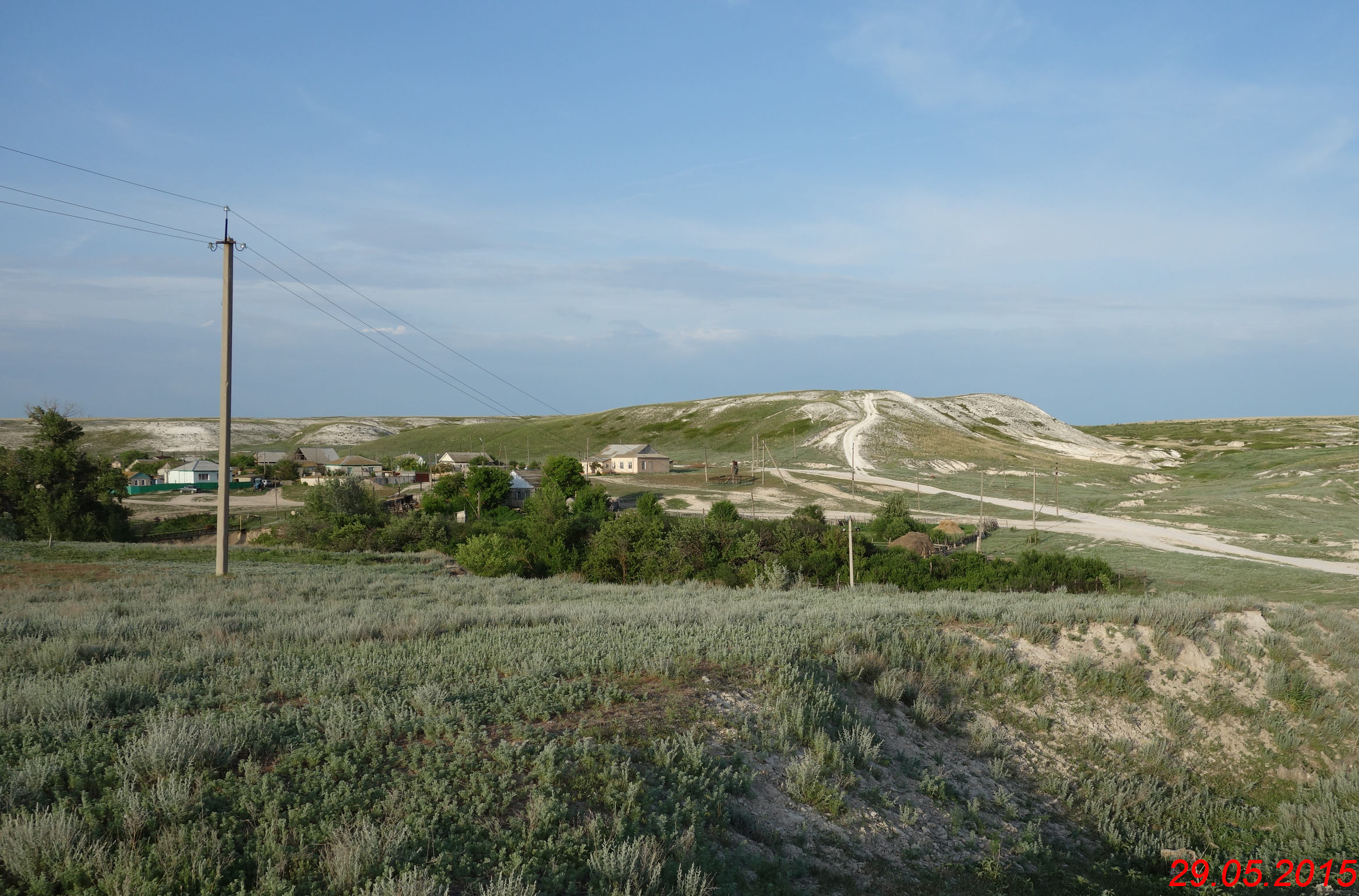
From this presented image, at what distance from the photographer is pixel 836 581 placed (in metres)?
36.1

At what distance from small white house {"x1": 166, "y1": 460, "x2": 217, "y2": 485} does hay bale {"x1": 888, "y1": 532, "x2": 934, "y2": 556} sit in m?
94.7

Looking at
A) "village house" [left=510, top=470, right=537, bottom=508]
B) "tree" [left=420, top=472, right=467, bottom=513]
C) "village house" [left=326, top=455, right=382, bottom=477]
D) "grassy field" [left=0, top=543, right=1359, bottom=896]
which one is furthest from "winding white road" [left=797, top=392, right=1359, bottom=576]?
"village house" [left=326, top=455, right=382, bottom=477]

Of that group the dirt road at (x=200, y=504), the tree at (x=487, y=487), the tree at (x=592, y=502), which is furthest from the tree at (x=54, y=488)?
the tree at (x=592, y=502)

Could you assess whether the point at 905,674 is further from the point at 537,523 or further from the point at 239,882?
the point at 537,523

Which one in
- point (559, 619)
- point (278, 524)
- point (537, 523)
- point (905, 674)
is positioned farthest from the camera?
point (278, 524)

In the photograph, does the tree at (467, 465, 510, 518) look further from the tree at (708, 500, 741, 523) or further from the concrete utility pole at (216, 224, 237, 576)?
the concrete utility pole at (216, 224, 237, 576)

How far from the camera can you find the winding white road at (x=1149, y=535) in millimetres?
40062

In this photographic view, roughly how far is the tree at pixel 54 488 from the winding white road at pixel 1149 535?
69.2 metres

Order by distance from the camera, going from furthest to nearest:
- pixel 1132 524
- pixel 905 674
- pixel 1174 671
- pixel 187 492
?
pixel 187 492 → pixel 1132 524 → pixel 1174 671 → pixel 905 674

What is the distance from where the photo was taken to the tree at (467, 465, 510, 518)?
7431cm

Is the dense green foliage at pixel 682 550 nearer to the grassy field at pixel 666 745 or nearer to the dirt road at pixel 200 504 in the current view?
the grassy field at pixel 666 745

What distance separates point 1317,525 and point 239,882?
65436mm

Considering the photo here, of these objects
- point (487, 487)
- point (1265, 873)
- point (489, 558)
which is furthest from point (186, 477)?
point (1265, 873)

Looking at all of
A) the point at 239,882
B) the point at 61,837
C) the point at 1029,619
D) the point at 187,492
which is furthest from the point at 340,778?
the point at 187,492
